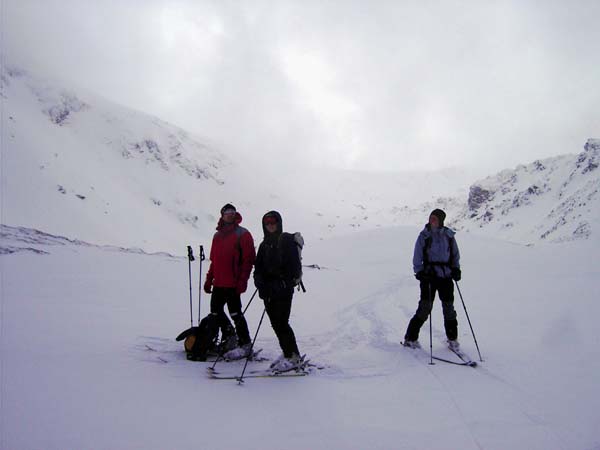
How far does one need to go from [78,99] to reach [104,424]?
83.1m

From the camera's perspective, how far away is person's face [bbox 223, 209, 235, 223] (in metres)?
6.15

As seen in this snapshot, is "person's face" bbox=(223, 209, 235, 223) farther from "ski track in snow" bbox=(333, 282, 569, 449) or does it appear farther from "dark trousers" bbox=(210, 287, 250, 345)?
"ski track in snow" bbox=(333, 282, 569, 449)

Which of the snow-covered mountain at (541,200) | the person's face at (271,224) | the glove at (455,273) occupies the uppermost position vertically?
the snow-covered mountain at (541,200)

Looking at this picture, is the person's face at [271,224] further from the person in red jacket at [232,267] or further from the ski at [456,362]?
the ski at [456,362]

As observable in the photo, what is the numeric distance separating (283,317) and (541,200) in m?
76.7

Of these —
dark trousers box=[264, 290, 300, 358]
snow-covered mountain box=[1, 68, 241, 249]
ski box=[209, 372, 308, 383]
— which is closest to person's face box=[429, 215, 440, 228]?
dark trousers box=[264, 290, 300, 358]

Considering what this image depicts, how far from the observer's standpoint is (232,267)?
6121 mm

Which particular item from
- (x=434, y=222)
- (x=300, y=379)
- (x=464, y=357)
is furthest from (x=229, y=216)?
(x=464, y=357)

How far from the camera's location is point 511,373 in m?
5.70

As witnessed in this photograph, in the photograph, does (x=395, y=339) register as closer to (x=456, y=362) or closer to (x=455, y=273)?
(x=456, y=362)

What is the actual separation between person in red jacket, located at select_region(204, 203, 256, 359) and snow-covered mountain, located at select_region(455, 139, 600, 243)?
40.7m

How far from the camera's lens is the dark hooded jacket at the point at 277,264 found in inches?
219

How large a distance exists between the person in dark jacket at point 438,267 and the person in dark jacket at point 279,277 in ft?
8.45

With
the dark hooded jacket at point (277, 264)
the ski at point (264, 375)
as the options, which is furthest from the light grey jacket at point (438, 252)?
the ski at point (264, 375)
